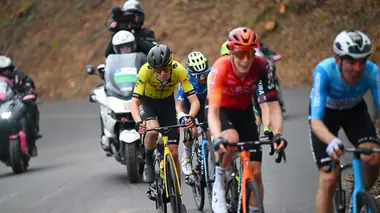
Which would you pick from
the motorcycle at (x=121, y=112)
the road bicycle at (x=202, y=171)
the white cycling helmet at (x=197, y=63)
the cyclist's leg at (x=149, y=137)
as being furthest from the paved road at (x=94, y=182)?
the white cycling helmet at (x=197, y=63)

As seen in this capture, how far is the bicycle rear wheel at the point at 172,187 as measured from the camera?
990cm

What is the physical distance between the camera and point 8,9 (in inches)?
1451

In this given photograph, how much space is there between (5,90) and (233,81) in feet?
30.7

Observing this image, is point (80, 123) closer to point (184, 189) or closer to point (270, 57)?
point (270, 57)

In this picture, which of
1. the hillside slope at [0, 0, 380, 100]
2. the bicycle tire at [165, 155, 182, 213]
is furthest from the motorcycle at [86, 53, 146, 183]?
the hillside slope at [0, 0, 380, 100]

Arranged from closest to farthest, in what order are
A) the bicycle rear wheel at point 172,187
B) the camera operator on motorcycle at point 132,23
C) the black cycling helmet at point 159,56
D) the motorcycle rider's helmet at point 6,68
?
the bicycle rear wheel at point 172,187 → the black cycling helmet at point 159,56 → the camera operator on motorcycle at point 132,23 → the motorcycle rider's helmet at point 6,68

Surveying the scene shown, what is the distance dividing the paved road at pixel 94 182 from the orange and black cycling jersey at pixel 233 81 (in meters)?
2.59

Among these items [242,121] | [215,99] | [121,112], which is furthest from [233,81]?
[121,112]

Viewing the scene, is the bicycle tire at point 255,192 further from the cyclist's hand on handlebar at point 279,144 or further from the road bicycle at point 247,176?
the cyclist's hand on handlebar at point 279,144

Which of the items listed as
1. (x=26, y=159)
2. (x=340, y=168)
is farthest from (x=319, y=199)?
(x=26, y=159)

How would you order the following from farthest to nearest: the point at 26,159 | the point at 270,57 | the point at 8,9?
the point at 8,9, the point at 270,57, the point at 26,159

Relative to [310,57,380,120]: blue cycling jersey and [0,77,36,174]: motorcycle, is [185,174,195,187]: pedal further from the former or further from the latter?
[0,77,36,174]: motorcycle

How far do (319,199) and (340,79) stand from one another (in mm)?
1039

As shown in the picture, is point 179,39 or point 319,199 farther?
point 179,39
